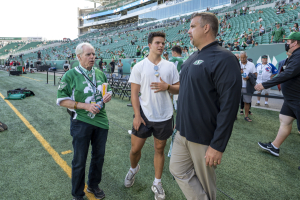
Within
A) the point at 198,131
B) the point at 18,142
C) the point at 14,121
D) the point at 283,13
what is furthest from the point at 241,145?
the point at 283,13

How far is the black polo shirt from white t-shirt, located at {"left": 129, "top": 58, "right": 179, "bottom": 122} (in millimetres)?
633

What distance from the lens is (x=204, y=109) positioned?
4.98 feet

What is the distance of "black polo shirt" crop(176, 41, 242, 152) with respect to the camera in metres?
1.37

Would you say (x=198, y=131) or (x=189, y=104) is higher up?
(x=189, y=104)

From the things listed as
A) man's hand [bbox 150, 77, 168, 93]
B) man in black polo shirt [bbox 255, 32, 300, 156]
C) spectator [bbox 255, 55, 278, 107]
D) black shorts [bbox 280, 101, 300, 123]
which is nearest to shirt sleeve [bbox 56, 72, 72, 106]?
man's hand [bbox 150, 77, 168, 93]

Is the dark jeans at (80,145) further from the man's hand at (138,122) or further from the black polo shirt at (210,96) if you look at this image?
the black polo shirt at (210,96)

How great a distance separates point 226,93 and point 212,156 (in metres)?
0.49

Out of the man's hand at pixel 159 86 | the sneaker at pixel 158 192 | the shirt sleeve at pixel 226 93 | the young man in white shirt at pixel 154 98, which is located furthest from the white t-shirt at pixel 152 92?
the shirt sleeve at pixel 226 93

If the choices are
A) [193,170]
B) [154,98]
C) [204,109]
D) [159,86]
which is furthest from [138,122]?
[204,109]

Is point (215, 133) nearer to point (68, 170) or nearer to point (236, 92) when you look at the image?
point (236, 92)

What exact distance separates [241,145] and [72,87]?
3583 millimetres

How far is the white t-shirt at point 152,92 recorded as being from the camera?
2312mm

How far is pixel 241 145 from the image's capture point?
13.3ft

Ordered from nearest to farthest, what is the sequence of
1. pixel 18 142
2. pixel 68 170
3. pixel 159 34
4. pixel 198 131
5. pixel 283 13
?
pixel 198 131, pixel 159 34, pixel 68 170, pixel 18 142, pixel 283 13
